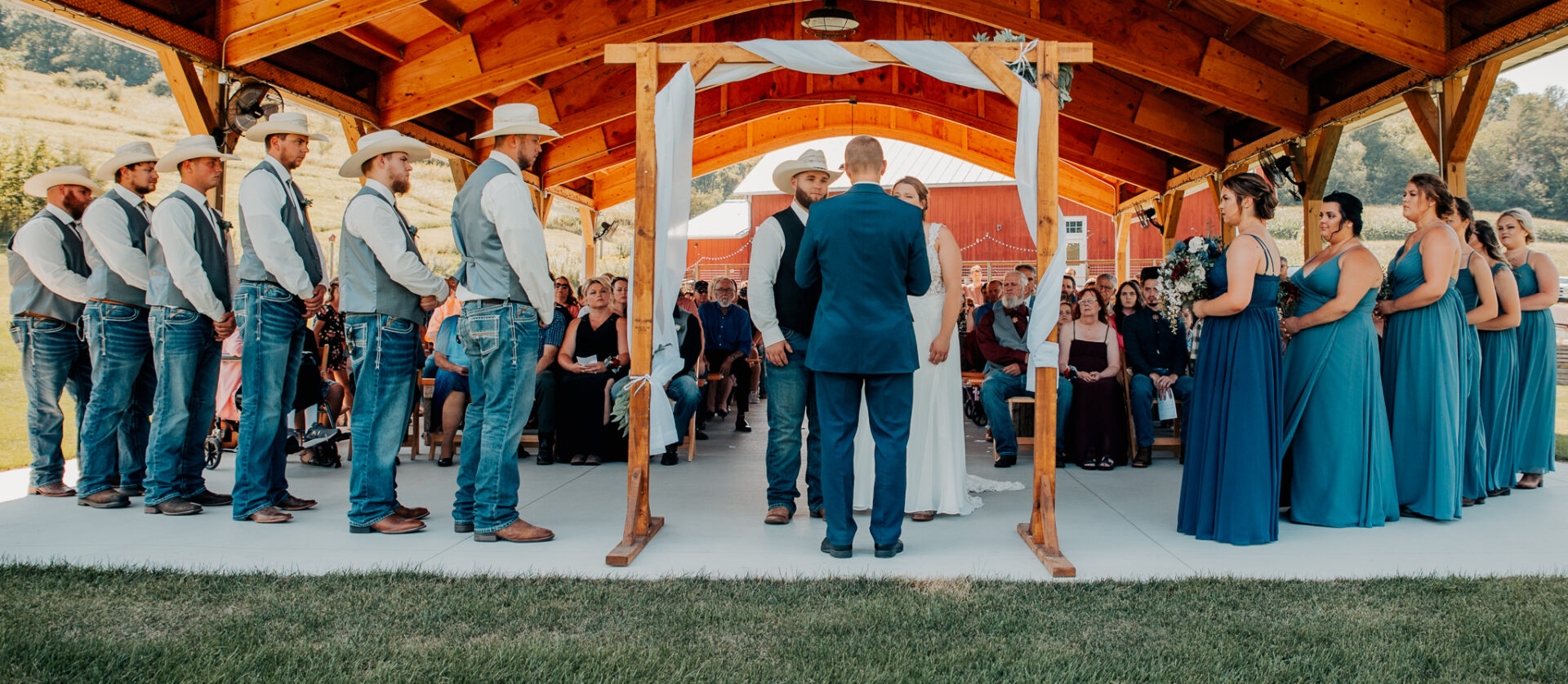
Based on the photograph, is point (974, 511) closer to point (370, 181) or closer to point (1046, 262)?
point (1046, 262)

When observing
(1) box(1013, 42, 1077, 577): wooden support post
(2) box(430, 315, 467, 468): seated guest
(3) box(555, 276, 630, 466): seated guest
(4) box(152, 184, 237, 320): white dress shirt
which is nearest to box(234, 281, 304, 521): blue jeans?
(4) box(152, 184, 237, 320): white dress shirt

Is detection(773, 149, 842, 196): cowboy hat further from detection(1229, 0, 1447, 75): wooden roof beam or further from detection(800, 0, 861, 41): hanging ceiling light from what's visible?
detection(1229, 0, 1447, 75): wooden roof beam

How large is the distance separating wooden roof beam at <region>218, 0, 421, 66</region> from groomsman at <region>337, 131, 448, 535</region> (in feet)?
13.1

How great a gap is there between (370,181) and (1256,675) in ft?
13.1

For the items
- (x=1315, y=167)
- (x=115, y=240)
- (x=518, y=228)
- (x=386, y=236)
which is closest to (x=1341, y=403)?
(x=518, y=228)

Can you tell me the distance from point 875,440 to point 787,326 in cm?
92

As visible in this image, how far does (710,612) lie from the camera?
3.15 metres

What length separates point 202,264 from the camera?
4.80 meters

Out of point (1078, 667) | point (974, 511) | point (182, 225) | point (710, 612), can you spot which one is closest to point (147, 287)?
point (182, 225)

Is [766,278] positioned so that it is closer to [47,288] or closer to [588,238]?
[47,288]

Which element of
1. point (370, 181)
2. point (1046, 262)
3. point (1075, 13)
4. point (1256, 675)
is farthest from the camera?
point (1075, 13)

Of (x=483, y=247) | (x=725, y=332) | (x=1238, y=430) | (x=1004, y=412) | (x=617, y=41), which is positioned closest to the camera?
(x=483, y=247)

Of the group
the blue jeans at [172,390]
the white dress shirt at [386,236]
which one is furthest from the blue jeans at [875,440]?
the blue jeans at [172,390]

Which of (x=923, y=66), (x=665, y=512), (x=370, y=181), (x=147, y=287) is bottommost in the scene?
(x=665, y=512)
